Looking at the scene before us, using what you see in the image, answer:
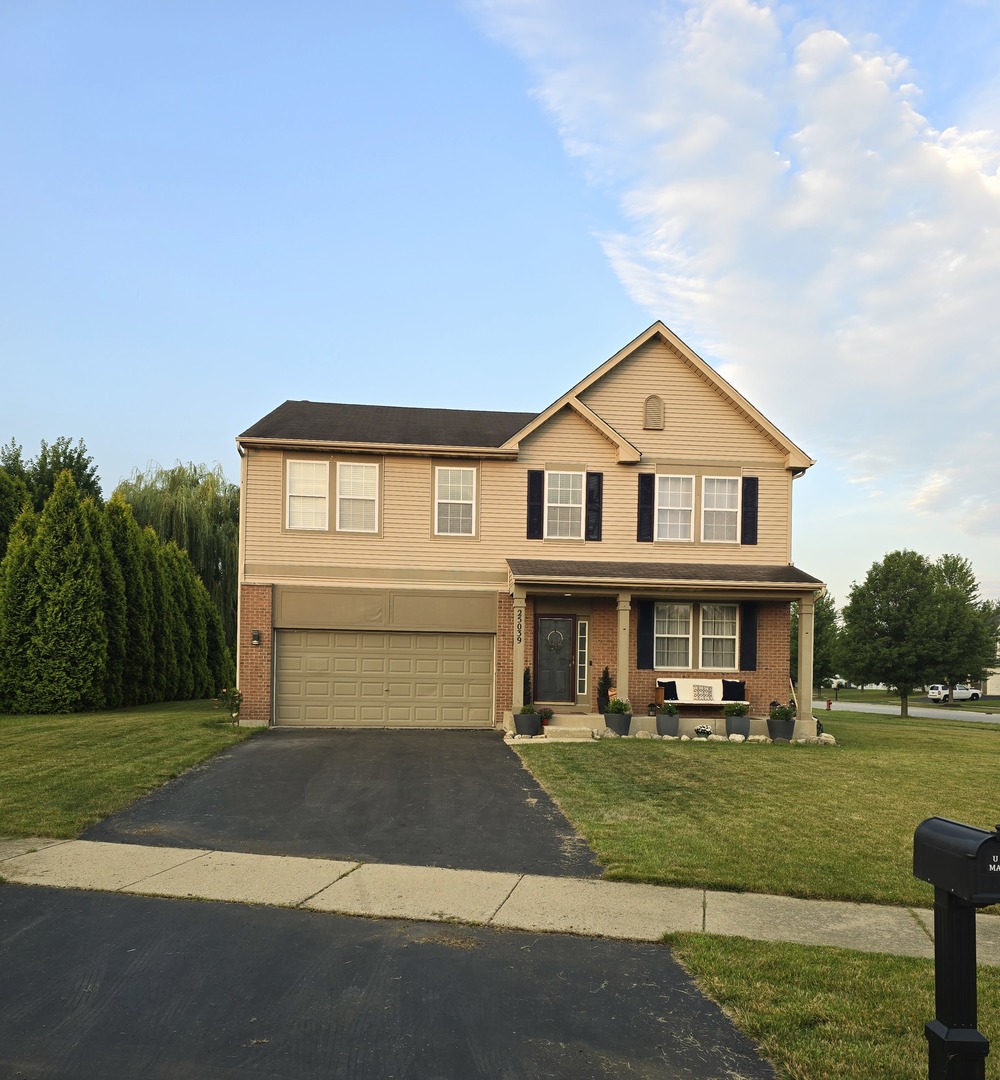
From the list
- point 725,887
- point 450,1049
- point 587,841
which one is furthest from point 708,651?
point 450,1049

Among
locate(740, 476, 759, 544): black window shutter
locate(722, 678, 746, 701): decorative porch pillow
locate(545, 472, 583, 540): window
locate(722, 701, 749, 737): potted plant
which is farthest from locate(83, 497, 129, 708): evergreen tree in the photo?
locate(740, 476, 759, 544): black window shutter

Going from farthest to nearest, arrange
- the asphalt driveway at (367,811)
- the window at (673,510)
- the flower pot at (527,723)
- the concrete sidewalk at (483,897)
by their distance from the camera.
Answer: the window at (673,510), the flower pot at (527,723), the asphalt driveway at (367,811), the concrete sidewalk at (483,897)

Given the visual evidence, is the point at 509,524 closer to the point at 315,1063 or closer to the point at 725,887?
the point at 725,887

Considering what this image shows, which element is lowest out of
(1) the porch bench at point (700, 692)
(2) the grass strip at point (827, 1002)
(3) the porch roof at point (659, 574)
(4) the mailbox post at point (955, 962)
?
(2) the grass strip at point (827, 1002)

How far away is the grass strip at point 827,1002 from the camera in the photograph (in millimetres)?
4562

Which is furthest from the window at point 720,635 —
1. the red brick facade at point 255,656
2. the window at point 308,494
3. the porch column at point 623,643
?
the red brick facade at point 255,656

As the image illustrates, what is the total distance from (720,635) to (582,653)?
10.7ft

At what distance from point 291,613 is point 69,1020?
598 inches

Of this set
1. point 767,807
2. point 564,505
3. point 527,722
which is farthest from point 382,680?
point 767,807

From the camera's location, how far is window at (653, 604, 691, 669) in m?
20.8

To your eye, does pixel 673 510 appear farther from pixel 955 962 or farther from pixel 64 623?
pixel 955 962

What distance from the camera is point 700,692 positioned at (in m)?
20.2

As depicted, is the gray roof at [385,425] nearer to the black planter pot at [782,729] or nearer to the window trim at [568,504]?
the window trim at [568,504]

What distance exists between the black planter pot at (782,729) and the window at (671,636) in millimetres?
2317
